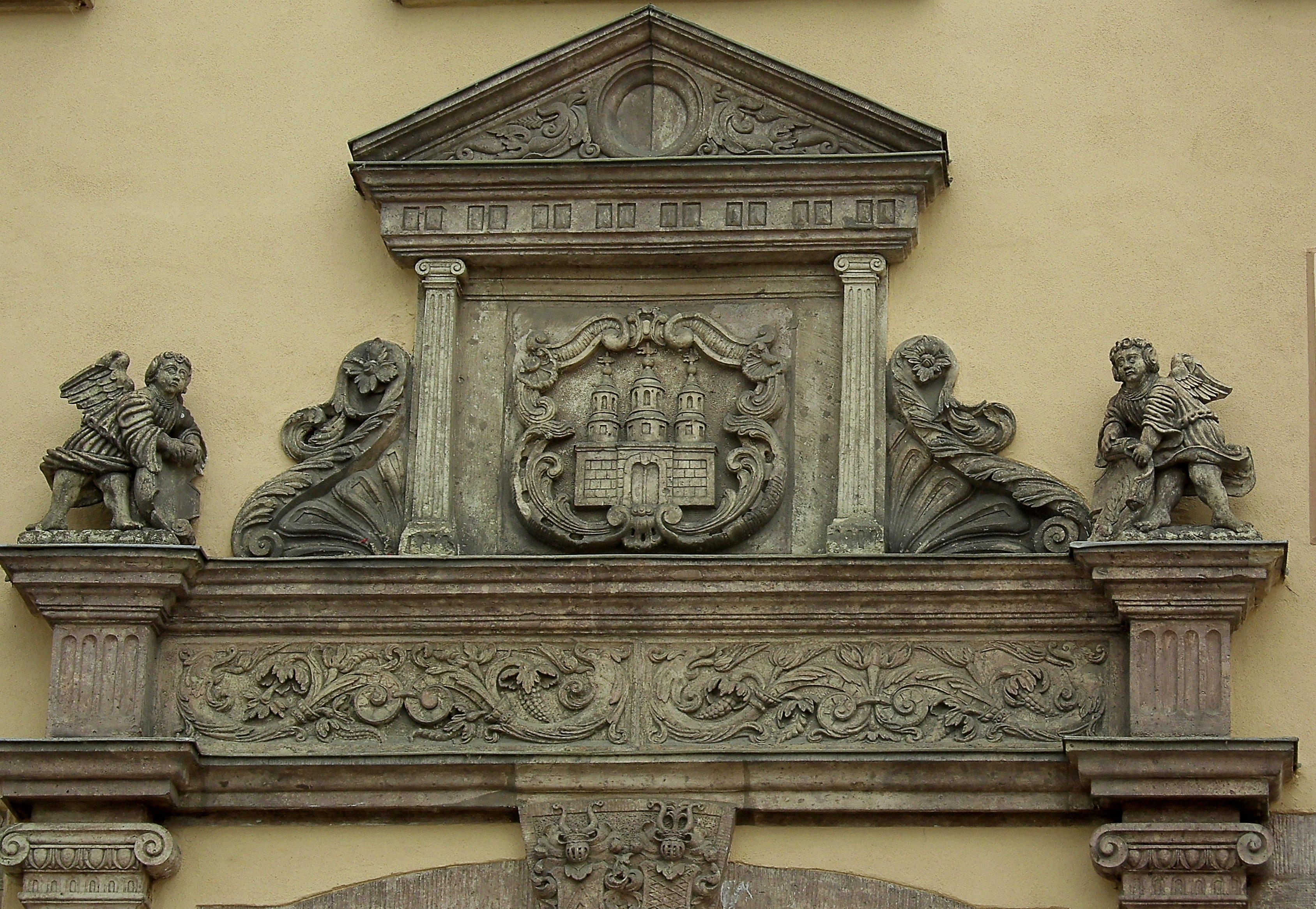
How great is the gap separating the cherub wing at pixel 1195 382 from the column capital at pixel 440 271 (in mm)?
2220

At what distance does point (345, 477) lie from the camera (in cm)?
948

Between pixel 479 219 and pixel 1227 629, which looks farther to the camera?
pixel 479 219

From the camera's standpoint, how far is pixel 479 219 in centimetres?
968

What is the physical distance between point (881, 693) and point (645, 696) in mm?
697

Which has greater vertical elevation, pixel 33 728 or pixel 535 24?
pixel 535 24

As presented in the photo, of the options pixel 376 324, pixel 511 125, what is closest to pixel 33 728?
pixel 376 324

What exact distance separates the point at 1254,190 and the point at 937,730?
79.3 inches

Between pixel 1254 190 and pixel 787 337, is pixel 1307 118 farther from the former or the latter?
pixel 787 337

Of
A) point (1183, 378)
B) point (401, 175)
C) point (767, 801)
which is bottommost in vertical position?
point (767, 801)

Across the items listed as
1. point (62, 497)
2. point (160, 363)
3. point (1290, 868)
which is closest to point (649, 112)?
point (160, 363)

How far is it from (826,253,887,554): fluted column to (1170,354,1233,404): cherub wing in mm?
884

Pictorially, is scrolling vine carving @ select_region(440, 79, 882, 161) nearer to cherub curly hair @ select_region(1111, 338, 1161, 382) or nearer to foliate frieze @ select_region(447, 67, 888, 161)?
foliate frieze @ select_region(447, 67, 888, 161)

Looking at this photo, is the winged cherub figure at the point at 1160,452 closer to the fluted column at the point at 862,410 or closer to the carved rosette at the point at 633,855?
the fluted column at the point at 862,410

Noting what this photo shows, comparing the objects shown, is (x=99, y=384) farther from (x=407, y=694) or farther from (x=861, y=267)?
(x=861, y=267)
